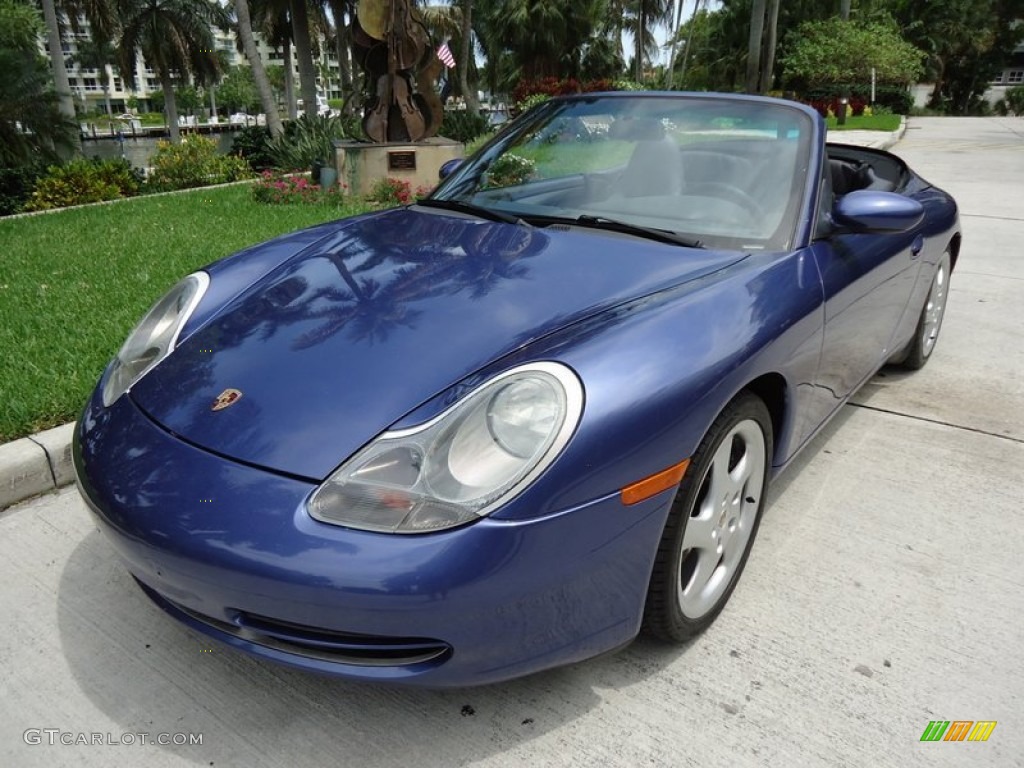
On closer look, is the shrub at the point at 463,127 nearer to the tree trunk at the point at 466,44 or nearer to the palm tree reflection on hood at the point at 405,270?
the tree trunk at the point at 466,44

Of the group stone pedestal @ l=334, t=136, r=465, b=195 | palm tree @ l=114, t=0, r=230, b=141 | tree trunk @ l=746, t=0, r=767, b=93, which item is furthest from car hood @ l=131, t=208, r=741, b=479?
palm tree @ l=114, t=0, r=230, b=141

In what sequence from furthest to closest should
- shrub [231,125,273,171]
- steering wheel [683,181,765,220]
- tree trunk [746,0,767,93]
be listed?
tree trunk [746,0,767,93] < shrub [231,125,273,171] < steering wheel [683,181,765,220]

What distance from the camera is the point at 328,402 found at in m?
1.77

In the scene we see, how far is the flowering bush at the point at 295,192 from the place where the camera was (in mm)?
8938

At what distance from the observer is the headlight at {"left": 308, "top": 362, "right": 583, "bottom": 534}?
1.55m

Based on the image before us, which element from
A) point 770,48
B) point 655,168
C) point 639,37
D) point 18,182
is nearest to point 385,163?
point 18,182

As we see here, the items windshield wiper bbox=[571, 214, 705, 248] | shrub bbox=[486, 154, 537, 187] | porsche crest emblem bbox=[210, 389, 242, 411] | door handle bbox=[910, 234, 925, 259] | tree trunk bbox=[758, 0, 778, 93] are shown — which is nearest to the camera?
porsche crest emblem bbox=[210, 389, 242, 411]

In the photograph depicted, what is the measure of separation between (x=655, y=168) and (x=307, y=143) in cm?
1009

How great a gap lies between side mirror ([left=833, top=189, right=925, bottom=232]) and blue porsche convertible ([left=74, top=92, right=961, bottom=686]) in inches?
0.4

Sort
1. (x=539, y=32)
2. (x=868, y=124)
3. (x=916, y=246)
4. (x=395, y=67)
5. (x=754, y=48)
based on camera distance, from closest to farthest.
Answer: (x=916, y=246)
(x=395, y=67)
(x=868, y=124)
(x=754, y=48)
(x=539, y=32)

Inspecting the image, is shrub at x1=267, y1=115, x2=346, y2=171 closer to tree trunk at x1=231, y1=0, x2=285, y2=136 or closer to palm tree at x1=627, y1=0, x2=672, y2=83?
tree trunk at x1=231, y1=0, x2=285, y2=136

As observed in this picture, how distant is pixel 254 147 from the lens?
16.2 metres

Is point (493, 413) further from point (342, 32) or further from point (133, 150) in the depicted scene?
point (133, 150)

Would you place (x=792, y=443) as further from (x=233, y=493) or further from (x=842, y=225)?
(x=233, y=493)
